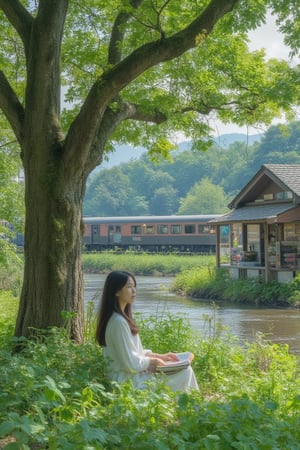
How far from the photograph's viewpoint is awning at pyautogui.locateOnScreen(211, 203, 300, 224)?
67.3ft

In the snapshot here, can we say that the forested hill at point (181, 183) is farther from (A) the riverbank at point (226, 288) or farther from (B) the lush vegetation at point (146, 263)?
(A) the riverbank at point (226, 288)

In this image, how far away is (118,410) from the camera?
314 cm

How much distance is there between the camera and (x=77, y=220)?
19.5ft

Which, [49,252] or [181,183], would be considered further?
[181,183]

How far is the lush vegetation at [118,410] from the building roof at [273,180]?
16659mm

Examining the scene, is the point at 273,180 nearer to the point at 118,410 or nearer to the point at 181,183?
the point at 118,410

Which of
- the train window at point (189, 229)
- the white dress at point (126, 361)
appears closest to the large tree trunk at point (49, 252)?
the white dress at point (126, 361)

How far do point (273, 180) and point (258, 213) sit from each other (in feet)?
4.24

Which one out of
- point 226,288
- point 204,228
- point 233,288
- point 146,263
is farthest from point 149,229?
point 233,288

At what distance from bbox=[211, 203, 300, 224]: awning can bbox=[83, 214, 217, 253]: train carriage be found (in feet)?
44.7

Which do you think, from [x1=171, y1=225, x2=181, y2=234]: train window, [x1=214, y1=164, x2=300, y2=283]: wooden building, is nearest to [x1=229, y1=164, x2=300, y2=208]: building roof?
[x1=214, y1=164, x2=300, y2=283]: wooden building

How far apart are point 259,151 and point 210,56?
6465 centimetres

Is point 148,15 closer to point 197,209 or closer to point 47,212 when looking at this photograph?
point 47,212

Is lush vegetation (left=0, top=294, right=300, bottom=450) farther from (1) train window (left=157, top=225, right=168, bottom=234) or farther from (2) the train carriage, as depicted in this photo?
(1) train window (left=157, top=225, right=168, bottom=234)
